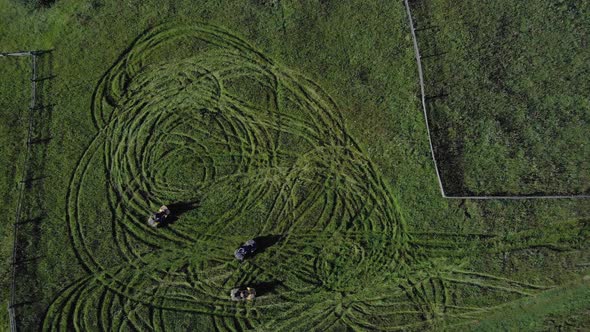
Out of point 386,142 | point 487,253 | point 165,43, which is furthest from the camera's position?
point 165,43

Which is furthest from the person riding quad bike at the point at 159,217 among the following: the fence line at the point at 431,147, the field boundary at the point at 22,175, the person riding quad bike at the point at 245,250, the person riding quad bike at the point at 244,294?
the fence line at the point at 431,147

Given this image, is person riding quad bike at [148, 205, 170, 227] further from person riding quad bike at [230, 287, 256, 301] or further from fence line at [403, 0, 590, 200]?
fence line at [403, 0, 590, 200]

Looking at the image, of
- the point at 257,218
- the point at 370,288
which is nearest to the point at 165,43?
the point at 257,218

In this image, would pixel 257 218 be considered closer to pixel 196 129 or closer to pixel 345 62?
pixel 196 129

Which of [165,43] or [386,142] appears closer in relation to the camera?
[386,142]

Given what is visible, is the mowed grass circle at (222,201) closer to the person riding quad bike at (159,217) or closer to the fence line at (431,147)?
the person riding quad bike at (159,217)

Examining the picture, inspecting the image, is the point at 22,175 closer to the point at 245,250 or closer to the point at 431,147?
the point at 245,250

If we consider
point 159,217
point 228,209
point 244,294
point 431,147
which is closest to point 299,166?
point 228,209
